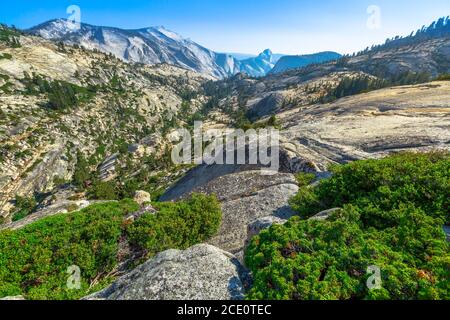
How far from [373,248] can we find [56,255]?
2125 cm

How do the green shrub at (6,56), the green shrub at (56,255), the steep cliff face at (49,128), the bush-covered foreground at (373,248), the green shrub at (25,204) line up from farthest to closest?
the green shrub at (6,56) → the steep cliff face at (49,128) → the green shrub at (25,204) → the green shrub at (56,255) → the bush-covered foreground at (373,248)

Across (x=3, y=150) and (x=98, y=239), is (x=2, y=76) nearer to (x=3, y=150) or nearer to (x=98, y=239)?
(x=3, y=150)

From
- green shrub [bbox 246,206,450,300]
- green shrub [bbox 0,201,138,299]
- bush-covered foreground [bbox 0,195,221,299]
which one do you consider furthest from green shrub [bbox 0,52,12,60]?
green shrub [bbox 246,206,450,300]

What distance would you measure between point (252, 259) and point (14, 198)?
387 ft

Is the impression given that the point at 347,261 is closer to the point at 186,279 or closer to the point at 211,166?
the point at 186,279

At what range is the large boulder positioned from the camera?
34.6 ft

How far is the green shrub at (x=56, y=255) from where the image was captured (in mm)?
17114

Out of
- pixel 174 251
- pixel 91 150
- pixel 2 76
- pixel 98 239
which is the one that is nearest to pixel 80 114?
pixel 91 150

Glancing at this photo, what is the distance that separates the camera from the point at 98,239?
21.3 meters

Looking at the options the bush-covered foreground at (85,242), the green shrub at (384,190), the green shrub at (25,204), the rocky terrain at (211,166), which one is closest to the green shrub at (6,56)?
the rocky terrain at (211,166)

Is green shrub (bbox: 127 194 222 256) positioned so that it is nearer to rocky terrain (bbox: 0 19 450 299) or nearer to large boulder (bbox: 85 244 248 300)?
rocky terrain (bbox: 0 19 450 299)

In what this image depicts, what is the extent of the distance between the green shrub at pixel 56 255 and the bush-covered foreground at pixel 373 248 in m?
13.8

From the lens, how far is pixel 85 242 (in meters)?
21.0

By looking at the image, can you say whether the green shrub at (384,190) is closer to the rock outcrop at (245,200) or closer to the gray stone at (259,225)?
the gray stone at (259,225)
